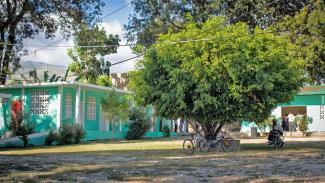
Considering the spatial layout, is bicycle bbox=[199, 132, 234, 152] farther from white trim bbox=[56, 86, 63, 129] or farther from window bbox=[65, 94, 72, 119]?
window bbox=[65, 94, 72, 119]

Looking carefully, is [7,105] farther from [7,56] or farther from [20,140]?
[20,140]

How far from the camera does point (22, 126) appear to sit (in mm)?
25109

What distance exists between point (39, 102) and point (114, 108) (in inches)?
170

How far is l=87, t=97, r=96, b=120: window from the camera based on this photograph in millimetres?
30509

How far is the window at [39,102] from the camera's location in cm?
2822

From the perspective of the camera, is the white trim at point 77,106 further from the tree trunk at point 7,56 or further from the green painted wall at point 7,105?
the tree trunk at point 7,56

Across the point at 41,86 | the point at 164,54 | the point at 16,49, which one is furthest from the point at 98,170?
the point at 16,49

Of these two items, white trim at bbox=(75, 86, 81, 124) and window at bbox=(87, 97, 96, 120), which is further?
window at bbox=(87, 97, 96, 120)

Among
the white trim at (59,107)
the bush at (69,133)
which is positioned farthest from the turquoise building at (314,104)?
the bush at (69,133)

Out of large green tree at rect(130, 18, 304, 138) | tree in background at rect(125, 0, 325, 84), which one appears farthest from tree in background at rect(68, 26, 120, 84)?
large green tree at rect(130, 18, 304, 138)

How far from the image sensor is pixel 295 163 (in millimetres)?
14016

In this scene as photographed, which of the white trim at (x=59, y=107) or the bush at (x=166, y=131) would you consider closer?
the white trim at (x=59, y=107)

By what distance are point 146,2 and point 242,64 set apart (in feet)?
67.2

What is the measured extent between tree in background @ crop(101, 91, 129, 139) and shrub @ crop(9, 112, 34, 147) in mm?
4852
